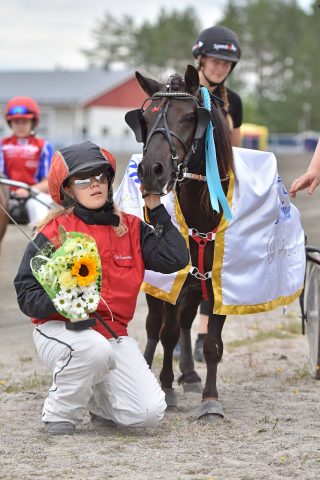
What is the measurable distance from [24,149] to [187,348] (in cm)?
439

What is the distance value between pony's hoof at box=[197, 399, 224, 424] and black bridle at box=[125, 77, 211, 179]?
1.29 metres

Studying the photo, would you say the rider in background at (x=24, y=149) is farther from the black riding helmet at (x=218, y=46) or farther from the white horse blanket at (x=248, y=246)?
the white horse blanket at (x=248, y=246)

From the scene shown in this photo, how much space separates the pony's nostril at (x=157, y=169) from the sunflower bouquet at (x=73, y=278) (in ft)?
1.52

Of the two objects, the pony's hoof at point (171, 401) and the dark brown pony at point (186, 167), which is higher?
the dark brown pony at point (186, 167)

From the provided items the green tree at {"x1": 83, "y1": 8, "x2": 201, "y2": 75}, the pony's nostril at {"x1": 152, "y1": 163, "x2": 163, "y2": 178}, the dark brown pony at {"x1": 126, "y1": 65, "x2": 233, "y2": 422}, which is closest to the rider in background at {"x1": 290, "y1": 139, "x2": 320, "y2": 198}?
the dark brown pony at {"x1": 126, "y1": 65, "x2": 233, "y2": 422}

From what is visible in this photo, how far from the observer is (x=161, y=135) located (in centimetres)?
502

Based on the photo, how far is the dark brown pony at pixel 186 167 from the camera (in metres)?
4.97

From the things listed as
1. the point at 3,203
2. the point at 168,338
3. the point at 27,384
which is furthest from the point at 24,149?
the point at 168,338

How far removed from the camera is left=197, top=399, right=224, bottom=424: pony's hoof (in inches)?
211

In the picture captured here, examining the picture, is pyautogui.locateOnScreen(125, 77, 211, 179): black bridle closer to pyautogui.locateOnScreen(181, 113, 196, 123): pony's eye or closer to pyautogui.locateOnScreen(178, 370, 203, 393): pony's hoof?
pyautogui.locateOnScreen(181, 113, 196, 123): pony's eye

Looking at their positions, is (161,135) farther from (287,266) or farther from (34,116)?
(34,116)

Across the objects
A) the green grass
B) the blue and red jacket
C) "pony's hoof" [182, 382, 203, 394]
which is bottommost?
the green grass

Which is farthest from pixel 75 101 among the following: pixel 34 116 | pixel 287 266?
pixel 287 266

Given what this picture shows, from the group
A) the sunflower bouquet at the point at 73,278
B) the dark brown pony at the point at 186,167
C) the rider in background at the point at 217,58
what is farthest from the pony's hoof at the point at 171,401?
the rider in background at the point at 217,58
